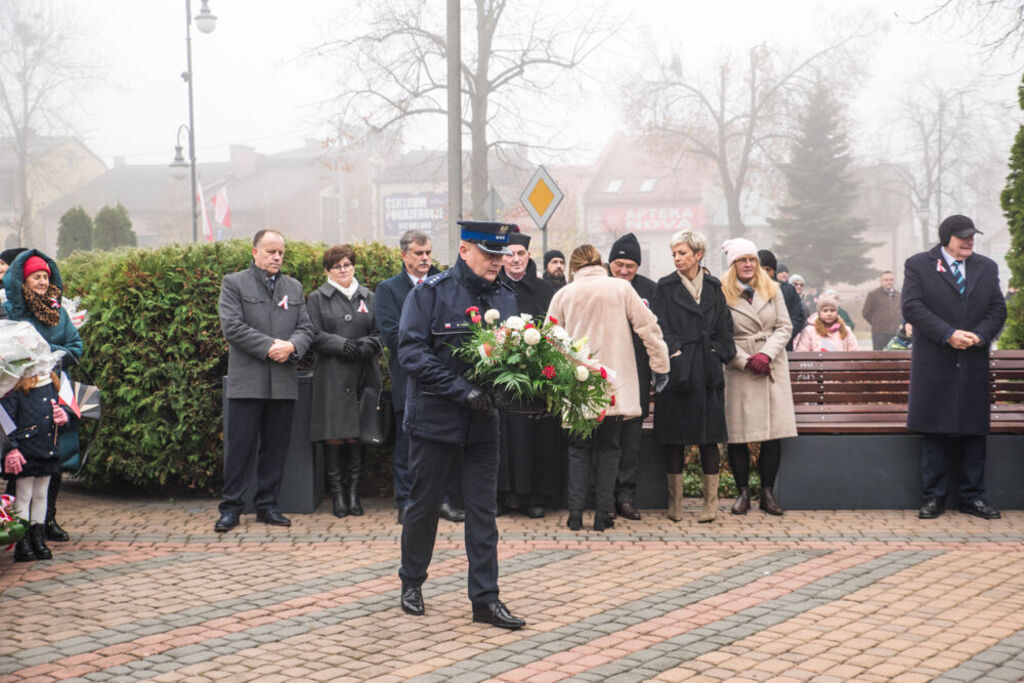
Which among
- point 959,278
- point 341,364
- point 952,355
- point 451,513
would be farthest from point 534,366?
point 959,278

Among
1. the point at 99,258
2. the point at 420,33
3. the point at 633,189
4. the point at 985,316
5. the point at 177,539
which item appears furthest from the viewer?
the point at 633,189

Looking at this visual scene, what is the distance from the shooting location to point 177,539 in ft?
26.9

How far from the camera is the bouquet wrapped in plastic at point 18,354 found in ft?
21.1

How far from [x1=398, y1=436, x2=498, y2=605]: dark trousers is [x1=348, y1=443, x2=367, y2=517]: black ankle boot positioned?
3.07 m

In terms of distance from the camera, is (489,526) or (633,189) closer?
(489,526)

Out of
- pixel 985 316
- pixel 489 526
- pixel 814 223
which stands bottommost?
pixel 489 526

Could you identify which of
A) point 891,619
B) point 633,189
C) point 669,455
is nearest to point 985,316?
point 669,455

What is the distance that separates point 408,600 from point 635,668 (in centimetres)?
150

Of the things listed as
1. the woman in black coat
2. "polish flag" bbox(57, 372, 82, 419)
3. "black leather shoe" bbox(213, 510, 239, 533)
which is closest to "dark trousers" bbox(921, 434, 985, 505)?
the woman in black coat

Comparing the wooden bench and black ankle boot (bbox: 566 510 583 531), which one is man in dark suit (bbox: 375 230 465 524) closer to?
black ankle boot (bbox: 566 510 583 531)

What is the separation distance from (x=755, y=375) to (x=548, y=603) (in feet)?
10.9

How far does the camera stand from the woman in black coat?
868 centimetres

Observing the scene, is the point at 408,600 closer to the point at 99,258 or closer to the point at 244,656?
the point at 244,656

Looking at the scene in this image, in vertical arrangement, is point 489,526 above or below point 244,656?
above
